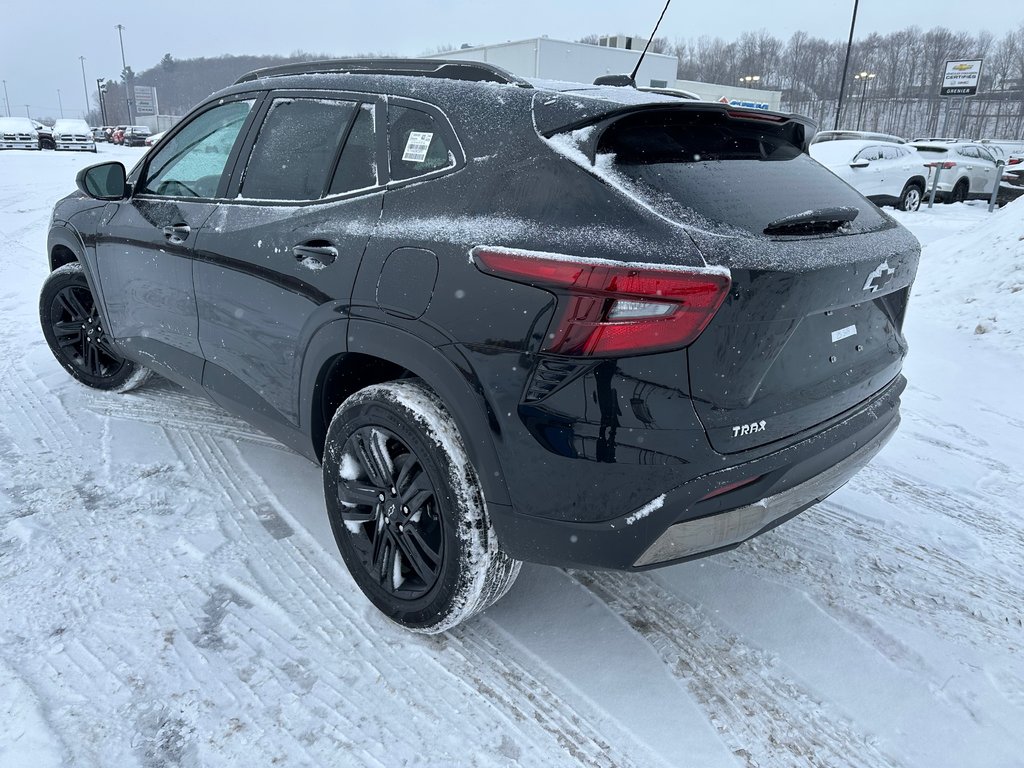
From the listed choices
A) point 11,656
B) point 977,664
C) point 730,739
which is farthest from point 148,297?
point 977,664

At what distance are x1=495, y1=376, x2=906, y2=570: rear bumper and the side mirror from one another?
9.57 feet

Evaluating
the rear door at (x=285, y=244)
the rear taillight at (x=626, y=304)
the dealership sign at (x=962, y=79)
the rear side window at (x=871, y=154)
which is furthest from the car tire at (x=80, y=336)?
the dealership sign at (x=962, y=79)

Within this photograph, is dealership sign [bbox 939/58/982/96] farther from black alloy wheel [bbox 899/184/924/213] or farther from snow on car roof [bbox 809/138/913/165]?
black alloy wheel [bbox 899/184/924/213]

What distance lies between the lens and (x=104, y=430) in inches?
154

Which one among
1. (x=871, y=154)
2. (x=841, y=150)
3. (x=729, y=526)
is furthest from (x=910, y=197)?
(x=729, y=526)

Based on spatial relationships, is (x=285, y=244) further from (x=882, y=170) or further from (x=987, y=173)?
(x=987, y=173)

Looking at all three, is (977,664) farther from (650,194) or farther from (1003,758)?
(650,194)

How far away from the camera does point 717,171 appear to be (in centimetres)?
211

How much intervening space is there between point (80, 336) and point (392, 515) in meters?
3.15

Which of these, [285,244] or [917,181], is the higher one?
[285,244]

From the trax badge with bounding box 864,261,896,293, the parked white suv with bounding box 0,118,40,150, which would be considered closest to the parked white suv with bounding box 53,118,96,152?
the parked white suv with bounding box 0,118,40,150

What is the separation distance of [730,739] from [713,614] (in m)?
0.55

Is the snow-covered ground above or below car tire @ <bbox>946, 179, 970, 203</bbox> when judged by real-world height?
below

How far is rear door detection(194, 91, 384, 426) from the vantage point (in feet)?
8.03
